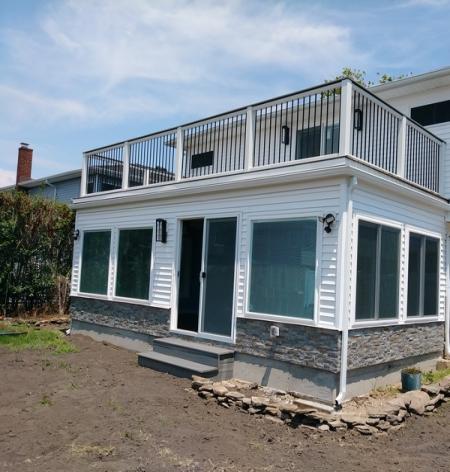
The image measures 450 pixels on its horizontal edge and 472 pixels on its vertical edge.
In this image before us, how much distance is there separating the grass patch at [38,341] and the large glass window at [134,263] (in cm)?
144

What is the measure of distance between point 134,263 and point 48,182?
1269 centimetres

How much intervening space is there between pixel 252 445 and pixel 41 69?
8201 millimetres

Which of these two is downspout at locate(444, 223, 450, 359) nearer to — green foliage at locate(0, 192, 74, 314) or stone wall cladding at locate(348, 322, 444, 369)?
stone wall cladding at locate(348, 322, 444, 369)

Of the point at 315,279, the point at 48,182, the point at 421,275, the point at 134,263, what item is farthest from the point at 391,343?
the point at 48,182

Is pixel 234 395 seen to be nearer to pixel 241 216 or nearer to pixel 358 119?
pixel 241 216

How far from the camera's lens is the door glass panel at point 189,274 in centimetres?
879

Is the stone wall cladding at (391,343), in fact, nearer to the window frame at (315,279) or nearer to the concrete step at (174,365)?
the window frame at (315,279)

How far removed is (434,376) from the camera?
7.70 meters

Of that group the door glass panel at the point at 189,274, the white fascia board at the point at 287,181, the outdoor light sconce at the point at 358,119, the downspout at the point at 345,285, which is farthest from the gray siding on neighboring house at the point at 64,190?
the downspout at the point at 345,285

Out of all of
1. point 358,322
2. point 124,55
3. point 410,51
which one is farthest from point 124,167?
point 410,51

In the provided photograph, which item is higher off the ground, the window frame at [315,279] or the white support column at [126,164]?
the white support column at [126,164]

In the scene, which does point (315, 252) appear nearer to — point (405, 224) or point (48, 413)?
point (405, 224)

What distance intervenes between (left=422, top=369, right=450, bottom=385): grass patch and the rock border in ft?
1.23

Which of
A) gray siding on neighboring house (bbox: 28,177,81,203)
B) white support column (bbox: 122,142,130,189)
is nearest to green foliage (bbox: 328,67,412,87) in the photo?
gray siding on neighboring house (bbox: 28,177,81,203)
